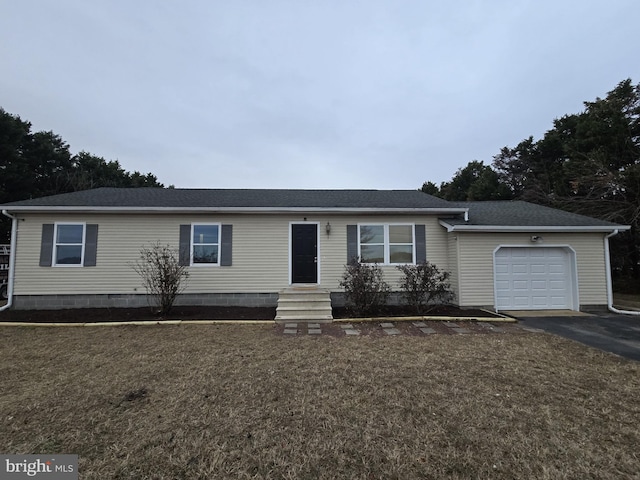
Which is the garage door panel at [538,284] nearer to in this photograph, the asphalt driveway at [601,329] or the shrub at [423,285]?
the asphalt driveway at [601,329]

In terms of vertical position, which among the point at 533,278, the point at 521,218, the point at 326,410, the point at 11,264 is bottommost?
the point at 326,410

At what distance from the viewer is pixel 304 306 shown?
26.0 ft

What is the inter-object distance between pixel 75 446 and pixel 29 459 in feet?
0.88

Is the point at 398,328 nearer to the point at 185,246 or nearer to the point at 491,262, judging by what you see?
the point at 491,262

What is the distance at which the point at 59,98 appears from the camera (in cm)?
1205

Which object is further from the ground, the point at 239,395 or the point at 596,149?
the point at 596,149

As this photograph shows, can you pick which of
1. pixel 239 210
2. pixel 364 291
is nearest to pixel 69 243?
pixel 239 210

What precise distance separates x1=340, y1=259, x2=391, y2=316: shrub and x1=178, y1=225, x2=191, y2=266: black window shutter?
15.3ft

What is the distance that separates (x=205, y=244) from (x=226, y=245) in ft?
2.14

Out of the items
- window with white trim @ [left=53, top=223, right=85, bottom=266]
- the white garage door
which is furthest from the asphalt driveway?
window with white trim @ [left=53, top=223, right=85, bottom=266]

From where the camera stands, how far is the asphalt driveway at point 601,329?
5.39m

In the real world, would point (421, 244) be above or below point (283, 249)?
above

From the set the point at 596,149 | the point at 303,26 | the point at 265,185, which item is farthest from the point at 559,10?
the point at 265,185

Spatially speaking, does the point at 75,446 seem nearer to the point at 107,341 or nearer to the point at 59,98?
the point at 107,341
